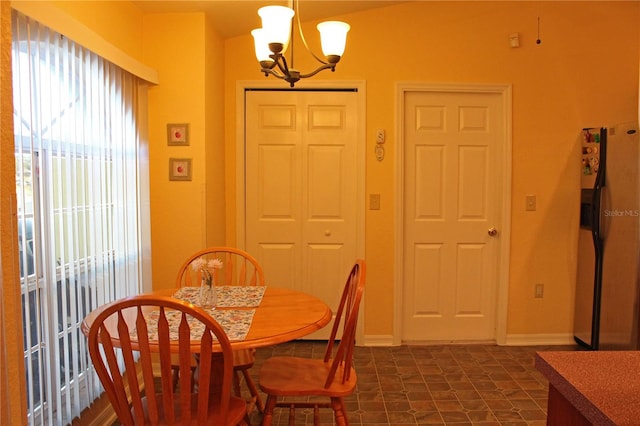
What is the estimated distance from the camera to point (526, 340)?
3559mm

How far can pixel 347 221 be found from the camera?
3494 mm

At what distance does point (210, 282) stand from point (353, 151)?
5.94 ft

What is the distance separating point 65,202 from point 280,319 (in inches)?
41.8

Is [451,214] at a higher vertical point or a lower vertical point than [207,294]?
higher

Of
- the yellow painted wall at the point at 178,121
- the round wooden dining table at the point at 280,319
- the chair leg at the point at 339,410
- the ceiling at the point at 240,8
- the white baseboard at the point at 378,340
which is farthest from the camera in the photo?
the white baseboard at the point at 378,340

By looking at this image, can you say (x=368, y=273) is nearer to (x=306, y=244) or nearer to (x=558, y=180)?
(x=306, y=244)

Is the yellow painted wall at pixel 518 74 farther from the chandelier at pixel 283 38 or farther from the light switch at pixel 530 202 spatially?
the chandelier at pixel 283 38

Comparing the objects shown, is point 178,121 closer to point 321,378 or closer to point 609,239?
point 321,378

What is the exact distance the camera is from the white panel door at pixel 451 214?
3.47 m

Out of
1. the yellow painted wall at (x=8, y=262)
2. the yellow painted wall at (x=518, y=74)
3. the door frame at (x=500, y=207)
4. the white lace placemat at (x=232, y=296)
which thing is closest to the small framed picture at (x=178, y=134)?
the yellow painted wall at (x=518, y=74)

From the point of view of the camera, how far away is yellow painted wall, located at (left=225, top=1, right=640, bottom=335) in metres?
3.38

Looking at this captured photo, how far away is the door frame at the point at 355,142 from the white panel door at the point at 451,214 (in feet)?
1.11

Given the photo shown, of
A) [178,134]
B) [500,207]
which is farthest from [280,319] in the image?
[500,207]

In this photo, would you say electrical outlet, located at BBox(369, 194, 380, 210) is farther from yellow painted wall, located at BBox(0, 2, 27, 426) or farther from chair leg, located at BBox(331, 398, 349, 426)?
yellow painted wall, located at BBox(0, 2, 27, 426)
